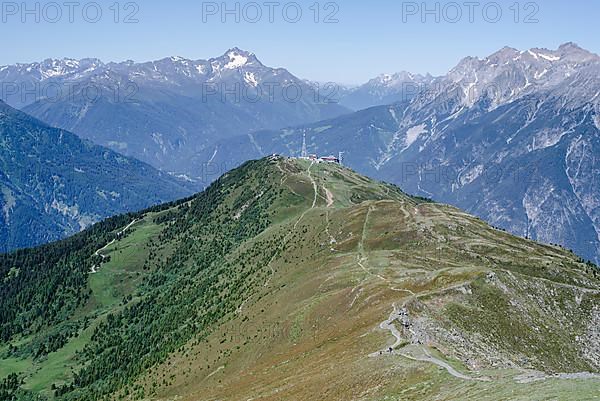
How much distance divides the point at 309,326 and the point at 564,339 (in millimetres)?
51161

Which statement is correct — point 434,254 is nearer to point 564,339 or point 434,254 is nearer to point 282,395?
point 564,339

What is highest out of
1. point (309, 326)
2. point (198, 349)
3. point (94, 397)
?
point (309, 326)

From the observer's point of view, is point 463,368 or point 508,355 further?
point 508,355

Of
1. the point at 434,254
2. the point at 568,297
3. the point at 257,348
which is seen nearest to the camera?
the point at 568,297

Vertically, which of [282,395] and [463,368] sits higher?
[463,368]

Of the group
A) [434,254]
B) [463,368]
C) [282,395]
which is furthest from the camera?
[434,254]

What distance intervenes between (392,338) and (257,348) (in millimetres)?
50981

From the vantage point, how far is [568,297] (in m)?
126

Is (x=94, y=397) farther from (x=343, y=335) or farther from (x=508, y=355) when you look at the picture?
(x=508, y=355)

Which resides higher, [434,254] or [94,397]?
[434,254]

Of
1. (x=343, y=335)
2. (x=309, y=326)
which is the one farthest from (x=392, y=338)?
(x=309, y=326)

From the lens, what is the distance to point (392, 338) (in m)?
95.3

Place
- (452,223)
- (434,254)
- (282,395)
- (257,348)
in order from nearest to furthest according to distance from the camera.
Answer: (282,395), (257,348), (434,254), (452,223)

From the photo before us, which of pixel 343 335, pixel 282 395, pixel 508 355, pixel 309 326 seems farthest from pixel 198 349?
pixel 508 355
